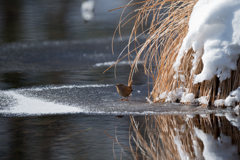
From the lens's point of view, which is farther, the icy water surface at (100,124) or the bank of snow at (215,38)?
the bank of snow at (215,38)

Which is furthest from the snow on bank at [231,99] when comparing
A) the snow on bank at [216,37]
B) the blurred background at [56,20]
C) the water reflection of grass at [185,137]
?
the blurred background at [56,20]

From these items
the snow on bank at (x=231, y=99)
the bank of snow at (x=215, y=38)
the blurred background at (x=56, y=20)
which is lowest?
the snow on bank at (x=231, y=99)

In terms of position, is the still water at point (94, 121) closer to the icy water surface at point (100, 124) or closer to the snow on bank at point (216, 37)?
the icy water surface at point (100, 124)

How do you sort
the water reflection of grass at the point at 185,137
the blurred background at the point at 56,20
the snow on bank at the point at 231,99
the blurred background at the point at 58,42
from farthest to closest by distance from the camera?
the blurred background at the point at 56,20, the blurred background at the point at 58,42, the snow on bank at the point at 231,99, the water reflection of grass at the point at 185,137

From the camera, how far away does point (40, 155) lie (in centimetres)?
209

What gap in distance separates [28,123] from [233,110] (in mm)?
1521

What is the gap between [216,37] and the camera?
328 cm

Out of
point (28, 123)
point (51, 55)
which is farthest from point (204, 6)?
point (51, 55)

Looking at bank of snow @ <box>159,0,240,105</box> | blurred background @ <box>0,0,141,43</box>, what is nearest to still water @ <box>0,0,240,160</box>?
bank of snow @ <box>159,0,240,105</box>

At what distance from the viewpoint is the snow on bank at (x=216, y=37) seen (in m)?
3.21

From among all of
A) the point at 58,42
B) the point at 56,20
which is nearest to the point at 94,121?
the point at 58,42

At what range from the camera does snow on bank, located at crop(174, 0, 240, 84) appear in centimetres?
321

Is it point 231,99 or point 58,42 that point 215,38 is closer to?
point 231,99

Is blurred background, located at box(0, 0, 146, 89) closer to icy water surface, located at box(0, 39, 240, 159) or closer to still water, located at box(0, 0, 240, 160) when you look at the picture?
still water, located at box(0, 0, 240, 160)
